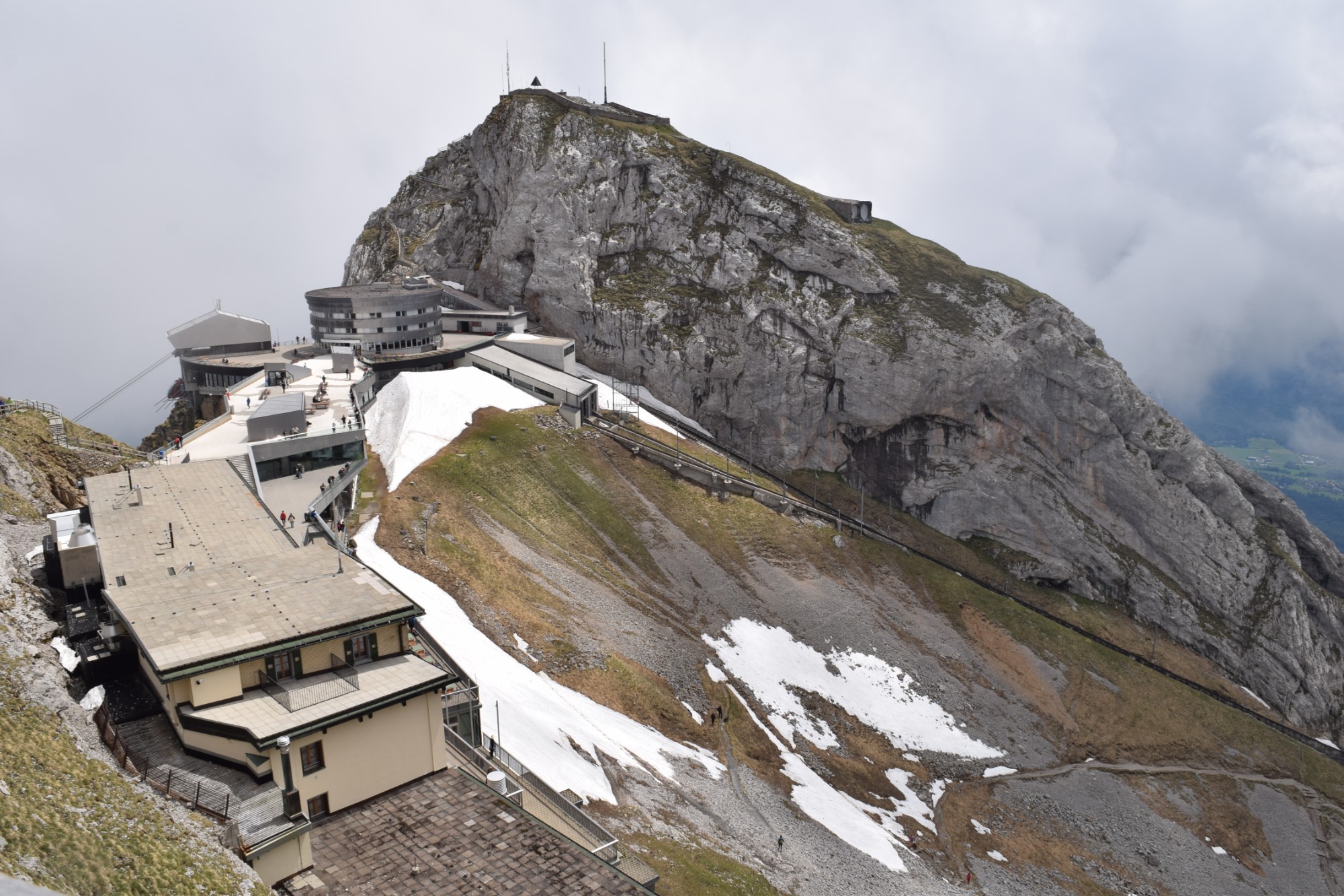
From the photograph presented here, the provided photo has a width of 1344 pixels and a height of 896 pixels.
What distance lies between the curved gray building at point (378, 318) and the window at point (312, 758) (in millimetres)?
80898

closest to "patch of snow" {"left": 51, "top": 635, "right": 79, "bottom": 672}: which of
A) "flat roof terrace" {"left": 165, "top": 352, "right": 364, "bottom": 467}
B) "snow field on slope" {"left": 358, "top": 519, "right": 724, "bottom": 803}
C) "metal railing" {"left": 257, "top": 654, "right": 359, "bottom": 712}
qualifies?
"metal railing" {"left": 257, "top": 654, "right": 359, "bottom": 712}

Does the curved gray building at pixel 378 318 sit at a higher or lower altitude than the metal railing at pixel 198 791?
higher

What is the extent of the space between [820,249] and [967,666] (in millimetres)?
70509

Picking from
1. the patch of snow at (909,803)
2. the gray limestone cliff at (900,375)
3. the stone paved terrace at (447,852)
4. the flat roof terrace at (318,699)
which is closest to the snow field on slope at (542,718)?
the stone paved terrace at (447,852)

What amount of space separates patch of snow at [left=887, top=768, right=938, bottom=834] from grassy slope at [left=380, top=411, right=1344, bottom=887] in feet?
5.16

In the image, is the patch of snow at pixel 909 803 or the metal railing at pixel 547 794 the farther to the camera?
the patch of snow at pixel 909 803

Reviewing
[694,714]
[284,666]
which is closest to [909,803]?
[694,714]

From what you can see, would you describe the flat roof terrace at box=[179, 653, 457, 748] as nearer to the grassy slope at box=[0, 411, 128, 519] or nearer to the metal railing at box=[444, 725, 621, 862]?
the metal railing at box=[444, 725, 621, 862]

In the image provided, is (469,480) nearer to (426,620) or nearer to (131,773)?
(426,620)

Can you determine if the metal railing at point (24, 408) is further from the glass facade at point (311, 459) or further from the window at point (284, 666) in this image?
the window at point (284, 666)

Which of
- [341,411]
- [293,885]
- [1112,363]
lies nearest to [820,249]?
[1112,363]

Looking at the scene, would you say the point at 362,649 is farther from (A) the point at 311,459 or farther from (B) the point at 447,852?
(A) the point at 311,459

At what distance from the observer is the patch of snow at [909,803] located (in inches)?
2379

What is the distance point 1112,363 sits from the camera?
121 m
